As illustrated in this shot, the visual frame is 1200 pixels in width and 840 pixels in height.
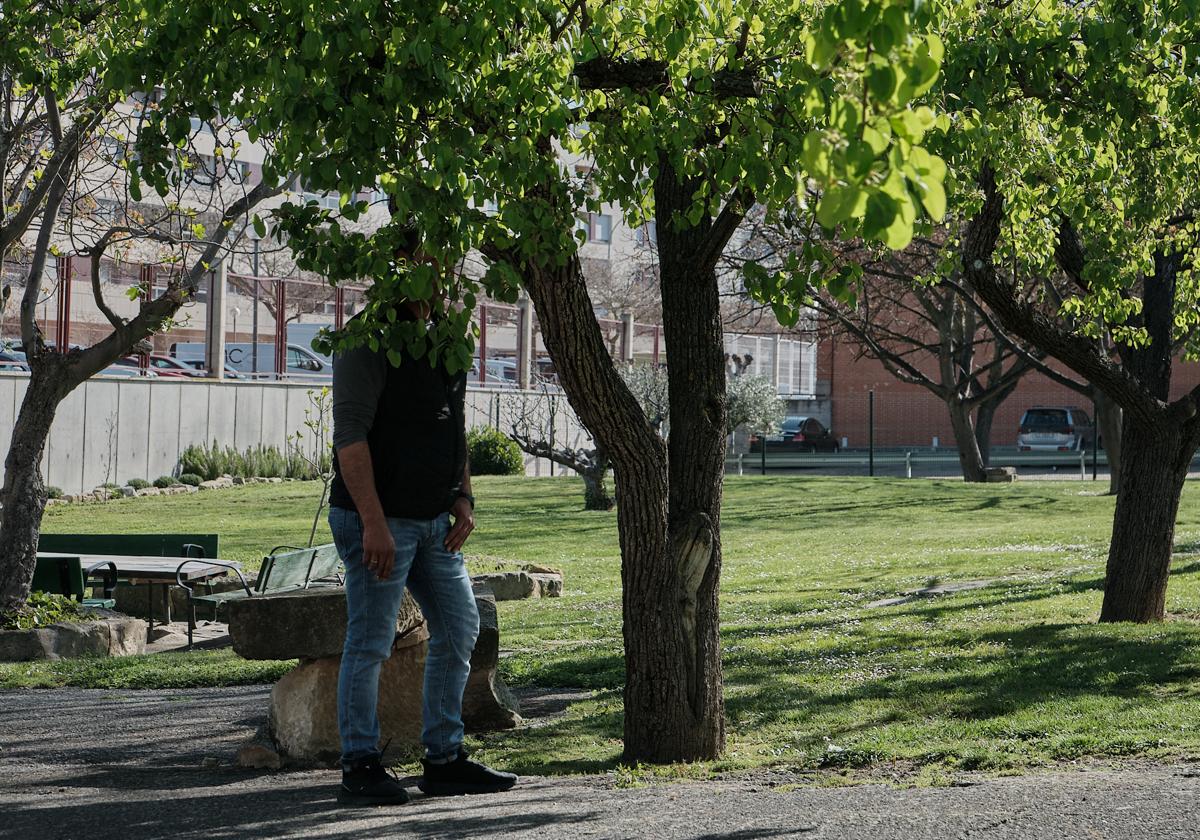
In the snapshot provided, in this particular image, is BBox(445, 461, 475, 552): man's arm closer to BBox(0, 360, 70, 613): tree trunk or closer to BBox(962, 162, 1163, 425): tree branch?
BBox(962, 162, 1163, 425): tree branch

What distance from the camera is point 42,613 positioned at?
34.7 ft

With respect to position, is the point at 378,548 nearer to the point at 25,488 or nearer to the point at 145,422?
the point at 25,488

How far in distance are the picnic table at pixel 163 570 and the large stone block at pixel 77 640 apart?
1.81 feet

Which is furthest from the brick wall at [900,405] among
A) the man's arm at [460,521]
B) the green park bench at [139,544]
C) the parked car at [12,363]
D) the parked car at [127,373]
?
the man's arm at [460,521]

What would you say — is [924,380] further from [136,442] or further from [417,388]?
[417,388]

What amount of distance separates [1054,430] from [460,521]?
42548 mm

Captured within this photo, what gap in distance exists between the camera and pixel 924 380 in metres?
29.1

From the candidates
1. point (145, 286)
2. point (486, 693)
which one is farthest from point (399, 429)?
point (145, 286)

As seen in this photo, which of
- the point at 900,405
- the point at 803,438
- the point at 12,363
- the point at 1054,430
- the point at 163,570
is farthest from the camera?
the point at 900,405

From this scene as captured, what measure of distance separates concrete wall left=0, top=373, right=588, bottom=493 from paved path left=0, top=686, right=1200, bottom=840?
788 inches

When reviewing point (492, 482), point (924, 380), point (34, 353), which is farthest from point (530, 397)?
point (34, 353)

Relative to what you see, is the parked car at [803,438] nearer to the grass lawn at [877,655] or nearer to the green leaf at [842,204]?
the grass lawn at [877,655]

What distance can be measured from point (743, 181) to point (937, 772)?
250 cm

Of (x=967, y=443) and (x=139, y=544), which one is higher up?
(x=967, y=443)
